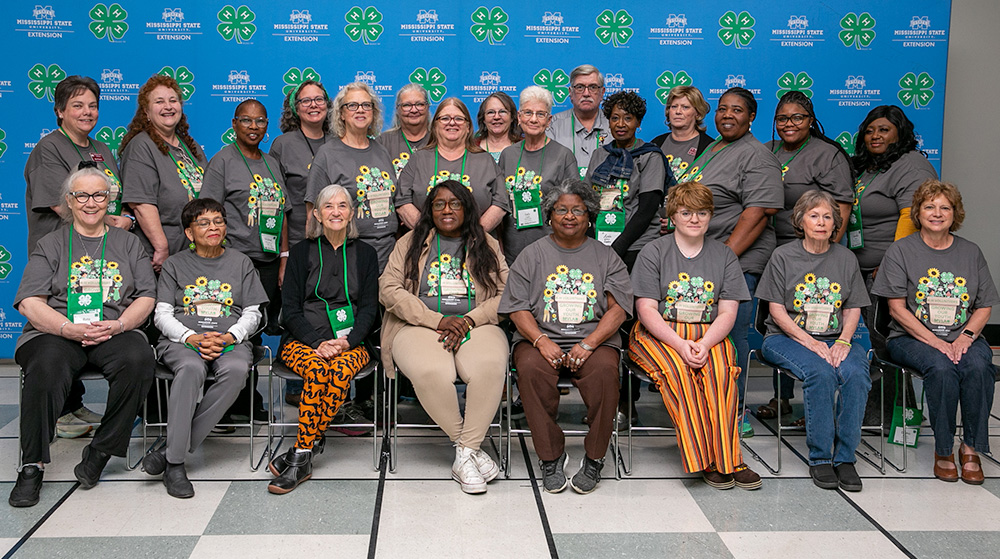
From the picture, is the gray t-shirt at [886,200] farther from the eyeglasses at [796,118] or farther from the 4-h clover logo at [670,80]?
the 4-h clover logo at [670,80]

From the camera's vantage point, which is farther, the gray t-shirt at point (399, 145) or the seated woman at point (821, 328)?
the gray t-shirt at point (399, 145)

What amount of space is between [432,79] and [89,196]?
2.52 meters

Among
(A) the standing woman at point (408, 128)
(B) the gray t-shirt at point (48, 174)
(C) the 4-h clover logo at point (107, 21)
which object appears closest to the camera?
(B) the gray t-shirt at point (48, 174)

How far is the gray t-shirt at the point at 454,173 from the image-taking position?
3650mm

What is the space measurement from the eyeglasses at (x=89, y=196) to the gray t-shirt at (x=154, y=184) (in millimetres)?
353

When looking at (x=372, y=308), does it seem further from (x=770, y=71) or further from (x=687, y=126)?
(x=770, y=71)

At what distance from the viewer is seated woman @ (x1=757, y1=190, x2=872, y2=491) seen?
3.11 meters

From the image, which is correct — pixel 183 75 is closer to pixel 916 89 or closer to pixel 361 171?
pixel 361 171

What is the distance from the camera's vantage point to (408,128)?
154 inches

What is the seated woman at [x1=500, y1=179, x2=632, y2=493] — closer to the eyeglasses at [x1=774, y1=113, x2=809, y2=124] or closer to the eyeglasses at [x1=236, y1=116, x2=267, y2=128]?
the eyeglasses at [x1=774, y1=113, x2=809, y2=124]

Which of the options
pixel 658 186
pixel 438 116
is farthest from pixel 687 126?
pixel 438 116

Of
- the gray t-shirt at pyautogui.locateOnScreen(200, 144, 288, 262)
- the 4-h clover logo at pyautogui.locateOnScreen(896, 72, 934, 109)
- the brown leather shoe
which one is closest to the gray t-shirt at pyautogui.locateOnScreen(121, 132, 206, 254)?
the gray t-shirt at pyautogui.locateOnScreen(200, 144, 288, 262)

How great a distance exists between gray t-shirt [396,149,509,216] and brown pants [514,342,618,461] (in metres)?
0.92

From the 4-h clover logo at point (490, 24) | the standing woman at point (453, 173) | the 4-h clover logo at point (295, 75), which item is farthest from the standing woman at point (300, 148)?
the 4-h clover logo at point (490, 24)
